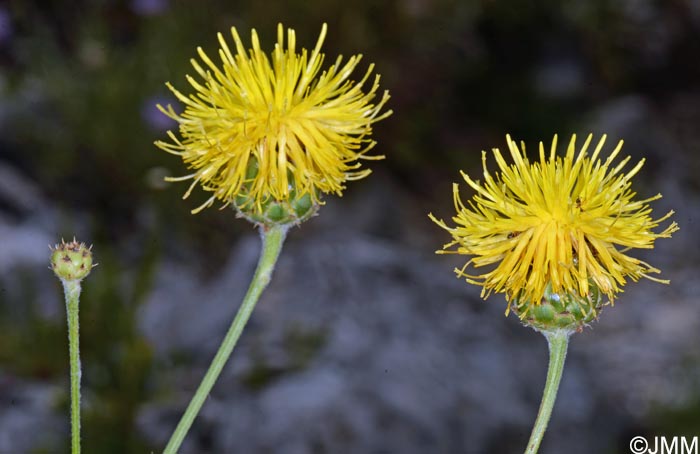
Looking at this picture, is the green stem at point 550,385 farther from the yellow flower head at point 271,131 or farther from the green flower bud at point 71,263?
the green flower bud at point 71,263

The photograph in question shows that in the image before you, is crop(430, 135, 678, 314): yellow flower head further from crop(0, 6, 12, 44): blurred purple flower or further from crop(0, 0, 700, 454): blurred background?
crop(0, 6, 12, 44): blurred purple flower

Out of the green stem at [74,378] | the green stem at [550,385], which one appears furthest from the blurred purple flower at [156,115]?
the green stem at [550,385]

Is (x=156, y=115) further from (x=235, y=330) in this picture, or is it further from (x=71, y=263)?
(x=235, y=330)

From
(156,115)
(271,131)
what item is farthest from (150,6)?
(271,131)

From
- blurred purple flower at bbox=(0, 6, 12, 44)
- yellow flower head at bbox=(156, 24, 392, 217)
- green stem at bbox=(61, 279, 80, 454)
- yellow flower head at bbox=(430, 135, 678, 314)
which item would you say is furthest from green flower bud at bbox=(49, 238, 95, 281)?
blurred purple flower at bbox=(0, 6, 12, 44)

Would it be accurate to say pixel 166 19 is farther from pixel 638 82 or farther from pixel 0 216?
pixel 638 82

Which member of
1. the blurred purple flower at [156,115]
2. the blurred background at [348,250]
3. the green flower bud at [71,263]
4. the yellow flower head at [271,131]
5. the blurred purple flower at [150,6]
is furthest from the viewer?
the blurred purple flower at [150,6]
